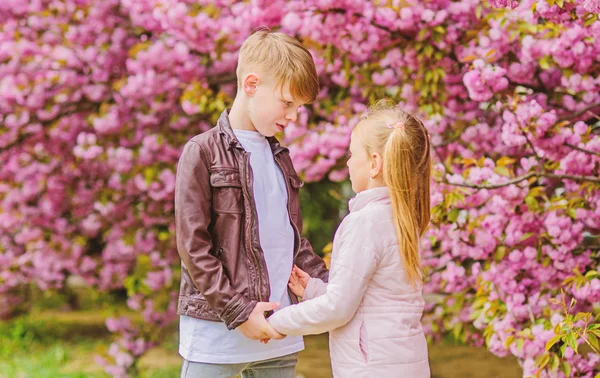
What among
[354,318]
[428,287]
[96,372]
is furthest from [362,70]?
[96,372]

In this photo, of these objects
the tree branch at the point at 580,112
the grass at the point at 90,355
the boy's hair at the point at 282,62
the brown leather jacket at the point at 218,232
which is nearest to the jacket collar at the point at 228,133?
the brown leather jacket at the point at 218,232

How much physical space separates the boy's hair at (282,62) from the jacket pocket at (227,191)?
27 cm

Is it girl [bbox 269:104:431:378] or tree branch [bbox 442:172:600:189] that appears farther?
tree branch [bbox 442:172:600:189]

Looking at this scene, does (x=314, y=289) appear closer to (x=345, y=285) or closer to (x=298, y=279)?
(x=298, y=279)

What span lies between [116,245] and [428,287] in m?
2.28

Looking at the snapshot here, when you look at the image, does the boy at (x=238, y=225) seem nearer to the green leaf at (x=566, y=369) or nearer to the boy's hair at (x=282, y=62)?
the boy's hair at (x=282, y=62)

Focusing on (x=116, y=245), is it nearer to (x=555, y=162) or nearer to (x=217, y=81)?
(x=217, y=81)

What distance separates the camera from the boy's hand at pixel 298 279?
238 centimetres

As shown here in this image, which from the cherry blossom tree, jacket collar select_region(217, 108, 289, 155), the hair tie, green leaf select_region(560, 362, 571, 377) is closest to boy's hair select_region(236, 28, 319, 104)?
jacket collar select_region(217, 108, 289, 155)

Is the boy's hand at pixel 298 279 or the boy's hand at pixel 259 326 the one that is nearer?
the boy's hand at pixel 259 326

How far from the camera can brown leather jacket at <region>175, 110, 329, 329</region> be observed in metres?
2.16

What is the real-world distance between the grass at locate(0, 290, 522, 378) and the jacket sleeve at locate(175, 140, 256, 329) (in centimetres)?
337

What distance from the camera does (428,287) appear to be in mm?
4480

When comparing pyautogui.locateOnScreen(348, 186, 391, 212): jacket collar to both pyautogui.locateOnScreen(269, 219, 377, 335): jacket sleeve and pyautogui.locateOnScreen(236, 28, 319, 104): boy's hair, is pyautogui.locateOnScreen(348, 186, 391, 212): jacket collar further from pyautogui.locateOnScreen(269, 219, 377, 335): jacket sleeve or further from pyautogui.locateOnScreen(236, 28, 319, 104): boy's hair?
pyautogui.locateOnScreen(236, 28, 319, 104): boy's hair
